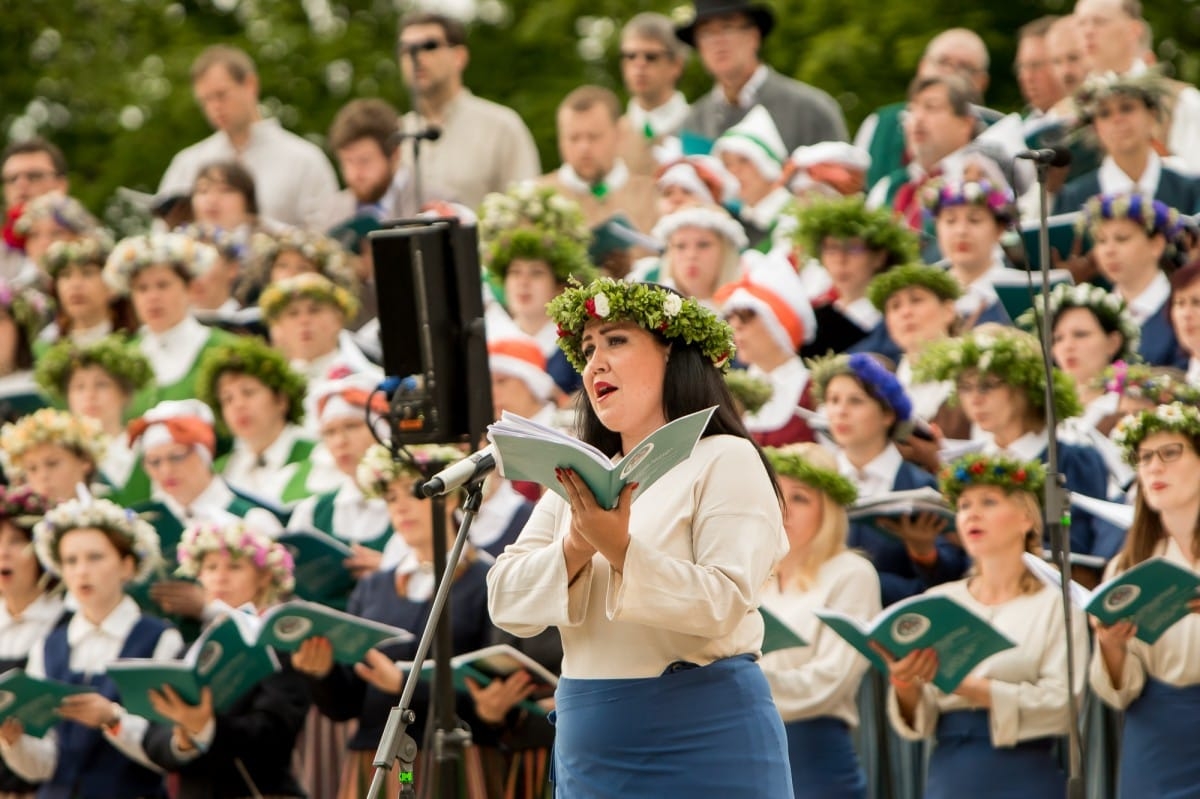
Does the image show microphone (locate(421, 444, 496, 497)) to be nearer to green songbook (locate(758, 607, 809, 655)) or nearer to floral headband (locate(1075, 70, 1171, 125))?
green songbook (locate(758, 607, 809, 655))

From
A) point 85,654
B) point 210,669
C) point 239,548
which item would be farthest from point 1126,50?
point 85,654

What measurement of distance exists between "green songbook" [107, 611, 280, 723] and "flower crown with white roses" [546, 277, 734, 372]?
2.72 m

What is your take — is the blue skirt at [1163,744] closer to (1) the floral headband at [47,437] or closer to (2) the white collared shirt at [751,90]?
(1) the floral headband at [47,437]

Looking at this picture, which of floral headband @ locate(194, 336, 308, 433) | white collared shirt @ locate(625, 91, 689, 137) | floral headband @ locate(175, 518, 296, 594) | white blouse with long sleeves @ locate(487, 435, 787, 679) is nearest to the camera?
white blouse with long sleeves @ locate(487, 435, 787, 679)

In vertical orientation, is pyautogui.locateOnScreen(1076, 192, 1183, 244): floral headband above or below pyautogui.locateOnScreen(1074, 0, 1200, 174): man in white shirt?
below

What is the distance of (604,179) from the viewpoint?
10.7 metres

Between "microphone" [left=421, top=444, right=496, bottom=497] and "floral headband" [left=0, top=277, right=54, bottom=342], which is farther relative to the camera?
"floral headband" [left=0, top=277, right=54, bottom=342]

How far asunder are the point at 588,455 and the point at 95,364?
6.22 meters

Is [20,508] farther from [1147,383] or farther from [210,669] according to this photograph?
[1147,383]

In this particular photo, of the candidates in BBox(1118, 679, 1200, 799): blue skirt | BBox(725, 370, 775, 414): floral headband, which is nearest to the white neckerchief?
BBox(725, 370, 775, 414): floral headband

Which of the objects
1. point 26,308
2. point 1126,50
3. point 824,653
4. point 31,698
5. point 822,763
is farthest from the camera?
point 26,308

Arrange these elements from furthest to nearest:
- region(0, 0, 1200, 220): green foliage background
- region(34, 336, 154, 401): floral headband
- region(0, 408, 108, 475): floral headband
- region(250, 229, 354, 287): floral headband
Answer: region(0, 0, 1200, 220): green foliage background → region(250, 229, 354, 287): floral headband → region(34, 336, 154, 401): floral headband → region(0, 408, 108, 475): floral headband

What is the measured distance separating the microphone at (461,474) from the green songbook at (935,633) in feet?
5.93

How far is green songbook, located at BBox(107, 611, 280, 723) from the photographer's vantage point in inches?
280
